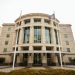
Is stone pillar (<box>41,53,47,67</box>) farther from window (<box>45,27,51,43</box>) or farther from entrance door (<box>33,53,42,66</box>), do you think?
window (<box>45,27,51,43</box>)

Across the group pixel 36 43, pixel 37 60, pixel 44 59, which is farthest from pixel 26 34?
pixel 44 59

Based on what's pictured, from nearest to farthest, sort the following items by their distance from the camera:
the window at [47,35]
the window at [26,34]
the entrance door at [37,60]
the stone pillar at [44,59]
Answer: the stone pillar at [44,59]
the entrance door at [37,60]
the window at [47,35]
the window at [26,34]

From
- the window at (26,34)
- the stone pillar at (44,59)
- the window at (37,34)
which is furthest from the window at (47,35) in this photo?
the window at (26,34)

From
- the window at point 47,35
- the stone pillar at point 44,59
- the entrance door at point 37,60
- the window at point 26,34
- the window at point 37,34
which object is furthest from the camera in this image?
the window at point 26,34

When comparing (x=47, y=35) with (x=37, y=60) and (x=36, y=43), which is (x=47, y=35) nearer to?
(x=36, y=43)

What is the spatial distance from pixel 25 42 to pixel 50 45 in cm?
786

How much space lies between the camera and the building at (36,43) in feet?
96.8

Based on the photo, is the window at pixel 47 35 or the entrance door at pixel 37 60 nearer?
the entrance door at pixel 37 60

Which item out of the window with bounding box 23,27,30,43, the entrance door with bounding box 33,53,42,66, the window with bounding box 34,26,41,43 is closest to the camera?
the entrance door with bounding box 33,53,42,66

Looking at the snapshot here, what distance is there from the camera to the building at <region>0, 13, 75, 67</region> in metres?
29.5

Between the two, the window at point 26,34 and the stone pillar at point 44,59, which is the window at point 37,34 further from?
the stone pillar at point 44,59

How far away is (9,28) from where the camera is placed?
41.9 meters

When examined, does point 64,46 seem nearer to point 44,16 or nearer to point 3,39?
point 44,16

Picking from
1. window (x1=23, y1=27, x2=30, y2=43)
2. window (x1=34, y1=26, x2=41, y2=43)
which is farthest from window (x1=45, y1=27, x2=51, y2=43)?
window (x1=23, y1=27, x2=30, y2=43)
